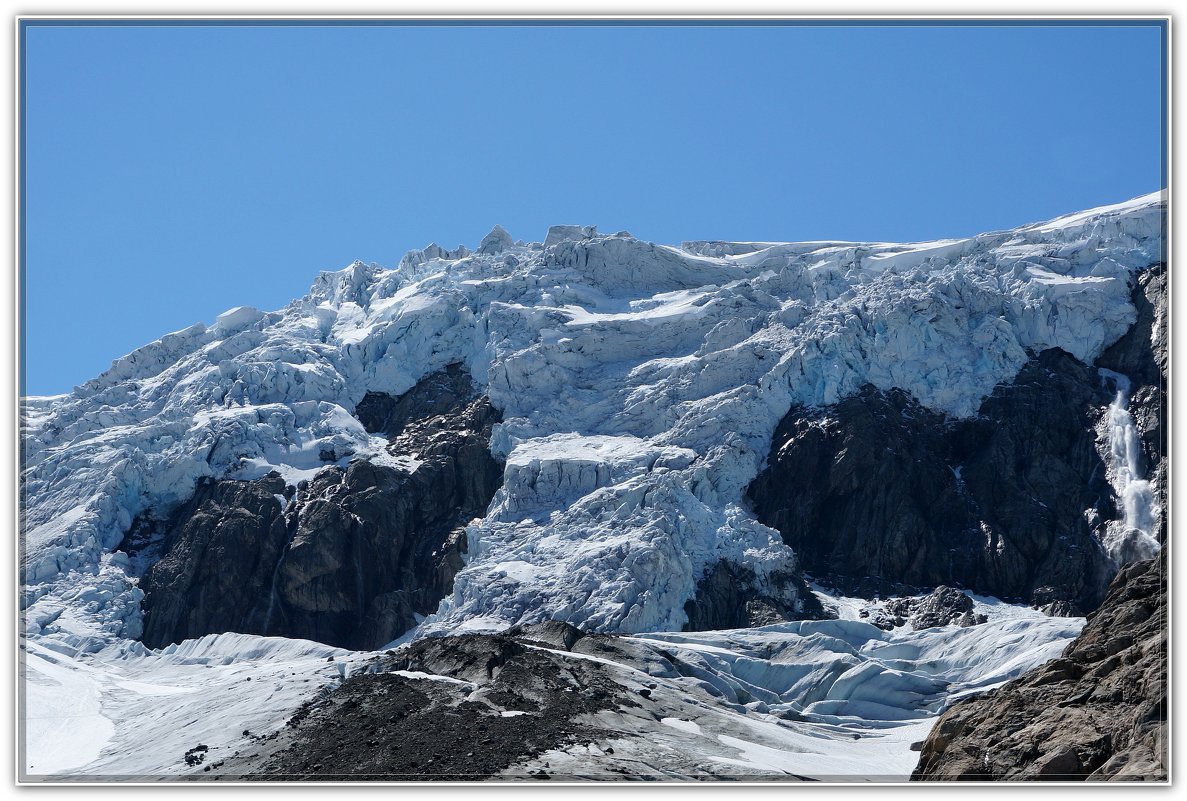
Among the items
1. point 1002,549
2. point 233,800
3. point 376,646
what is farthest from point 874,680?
point 233,800

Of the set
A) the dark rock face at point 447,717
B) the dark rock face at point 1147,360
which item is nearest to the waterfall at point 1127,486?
the dark rock face at point 1147,360

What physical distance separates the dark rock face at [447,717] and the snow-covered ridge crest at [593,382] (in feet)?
75.4

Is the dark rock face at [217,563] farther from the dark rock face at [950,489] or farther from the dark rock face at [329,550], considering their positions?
the dark rock face at [950,489]

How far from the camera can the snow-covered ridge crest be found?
3856 inches

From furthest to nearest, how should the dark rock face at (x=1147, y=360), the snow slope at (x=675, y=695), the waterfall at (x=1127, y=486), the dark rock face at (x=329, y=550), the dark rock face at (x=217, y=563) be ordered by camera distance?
the dark rock face at (x=329, y=550) < the dark rock face at (x=217, y=563) < the dark rock face at (x=1147, y=360) < the waterfall at (x=1127, y=486) < the snow slope at (x=675, y=695)

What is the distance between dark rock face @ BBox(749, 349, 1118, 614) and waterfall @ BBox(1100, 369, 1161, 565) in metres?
0.88

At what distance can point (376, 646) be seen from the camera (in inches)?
3971

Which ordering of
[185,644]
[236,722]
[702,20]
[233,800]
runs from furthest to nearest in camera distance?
[185,644] < [236,722] < [702,20] < [233,800]

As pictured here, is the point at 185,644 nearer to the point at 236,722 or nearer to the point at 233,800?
the point at 236,722

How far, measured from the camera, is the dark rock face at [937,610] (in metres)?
93.1

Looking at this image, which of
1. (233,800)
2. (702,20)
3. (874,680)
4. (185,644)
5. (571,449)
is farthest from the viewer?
(571,449)

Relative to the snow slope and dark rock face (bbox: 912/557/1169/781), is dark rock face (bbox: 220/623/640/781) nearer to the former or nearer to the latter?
the snow slope

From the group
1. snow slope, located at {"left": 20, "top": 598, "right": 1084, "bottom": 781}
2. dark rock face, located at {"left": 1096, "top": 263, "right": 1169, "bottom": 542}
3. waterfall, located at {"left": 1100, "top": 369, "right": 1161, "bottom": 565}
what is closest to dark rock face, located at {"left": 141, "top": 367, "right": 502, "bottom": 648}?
snow slope, located at {"left": 20, "top": 598, "right": 1084, "bottom": 781}

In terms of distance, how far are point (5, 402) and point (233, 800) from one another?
10.6m
